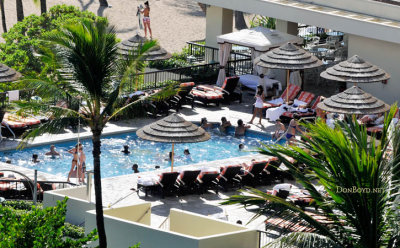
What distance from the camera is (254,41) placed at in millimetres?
32531

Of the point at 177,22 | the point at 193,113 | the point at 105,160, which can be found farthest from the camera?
the point at 177,22

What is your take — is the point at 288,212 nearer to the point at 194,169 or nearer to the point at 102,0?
the point at 194,169

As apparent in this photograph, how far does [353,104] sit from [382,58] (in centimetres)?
554

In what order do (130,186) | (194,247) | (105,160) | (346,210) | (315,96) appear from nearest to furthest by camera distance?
(346,210), (194,247), (130,186), (105,160), (315,96)

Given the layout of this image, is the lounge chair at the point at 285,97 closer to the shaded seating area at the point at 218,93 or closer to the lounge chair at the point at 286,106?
the lounge chair at the point at 286,106

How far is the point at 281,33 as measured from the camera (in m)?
33.3

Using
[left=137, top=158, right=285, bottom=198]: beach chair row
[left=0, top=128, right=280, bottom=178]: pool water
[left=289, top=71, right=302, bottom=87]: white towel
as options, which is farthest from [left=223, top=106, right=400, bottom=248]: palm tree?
[left=289, top=71, right=302, bottom=87]: white towel

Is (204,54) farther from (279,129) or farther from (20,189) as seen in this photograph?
(20,189)

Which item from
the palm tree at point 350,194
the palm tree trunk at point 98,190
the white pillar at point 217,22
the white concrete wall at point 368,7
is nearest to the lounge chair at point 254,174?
the palm tree trunk at point 98,190

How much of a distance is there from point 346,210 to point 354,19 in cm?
1739

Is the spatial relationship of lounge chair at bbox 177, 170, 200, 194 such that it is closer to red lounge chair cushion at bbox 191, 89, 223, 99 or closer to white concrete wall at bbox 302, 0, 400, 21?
red lounge chair cushion at bbox 191, 89, 223, 99

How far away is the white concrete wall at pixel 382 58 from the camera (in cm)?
3003

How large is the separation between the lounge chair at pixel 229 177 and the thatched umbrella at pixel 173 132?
92 centimetres

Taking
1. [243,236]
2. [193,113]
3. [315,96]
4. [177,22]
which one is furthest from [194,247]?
[177,22]
